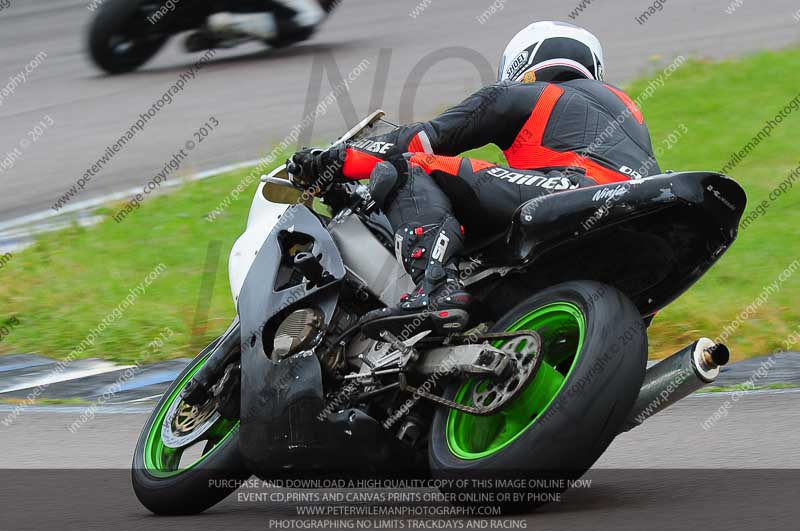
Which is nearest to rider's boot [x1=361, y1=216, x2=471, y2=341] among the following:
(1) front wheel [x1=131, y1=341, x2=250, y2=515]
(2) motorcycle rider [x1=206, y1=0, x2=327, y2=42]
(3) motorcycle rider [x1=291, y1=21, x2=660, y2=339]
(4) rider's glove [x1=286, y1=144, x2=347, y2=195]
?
(3) motorcycle rider [x1=291, y1=21, x2=660, y2=339]

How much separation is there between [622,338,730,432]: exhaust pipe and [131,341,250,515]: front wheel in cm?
150

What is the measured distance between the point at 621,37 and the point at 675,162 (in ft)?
12.6

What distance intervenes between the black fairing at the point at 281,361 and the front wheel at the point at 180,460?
0.22 m

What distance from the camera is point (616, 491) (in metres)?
4.76

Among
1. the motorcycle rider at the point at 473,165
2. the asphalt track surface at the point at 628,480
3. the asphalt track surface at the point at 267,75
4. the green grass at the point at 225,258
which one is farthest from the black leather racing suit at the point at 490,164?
the asphalt track surface at the point at 267,75

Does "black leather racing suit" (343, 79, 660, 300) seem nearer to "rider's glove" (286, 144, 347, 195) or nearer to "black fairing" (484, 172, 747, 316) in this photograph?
"rider's glove" (286, 144, 347, 195)

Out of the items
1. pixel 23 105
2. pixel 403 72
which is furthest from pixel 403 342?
pixel 23 105

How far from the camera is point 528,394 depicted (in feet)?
13.8

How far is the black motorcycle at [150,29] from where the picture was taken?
14.2 metres

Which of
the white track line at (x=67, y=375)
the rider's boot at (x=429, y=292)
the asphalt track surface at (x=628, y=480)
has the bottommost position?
the white track line at (x=67, y=375)

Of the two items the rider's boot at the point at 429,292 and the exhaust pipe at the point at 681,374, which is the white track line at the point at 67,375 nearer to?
the rider's boot at the point at 429,292

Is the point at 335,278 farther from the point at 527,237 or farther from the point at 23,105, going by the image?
the point at 23,105

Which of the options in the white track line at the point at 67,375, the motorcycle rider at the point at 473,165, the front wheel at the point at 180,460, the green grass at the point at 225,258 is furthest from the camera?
the green grass at the point at 225,258

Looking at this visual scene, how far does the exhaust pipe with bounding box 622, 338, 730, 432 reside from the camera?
421cm
